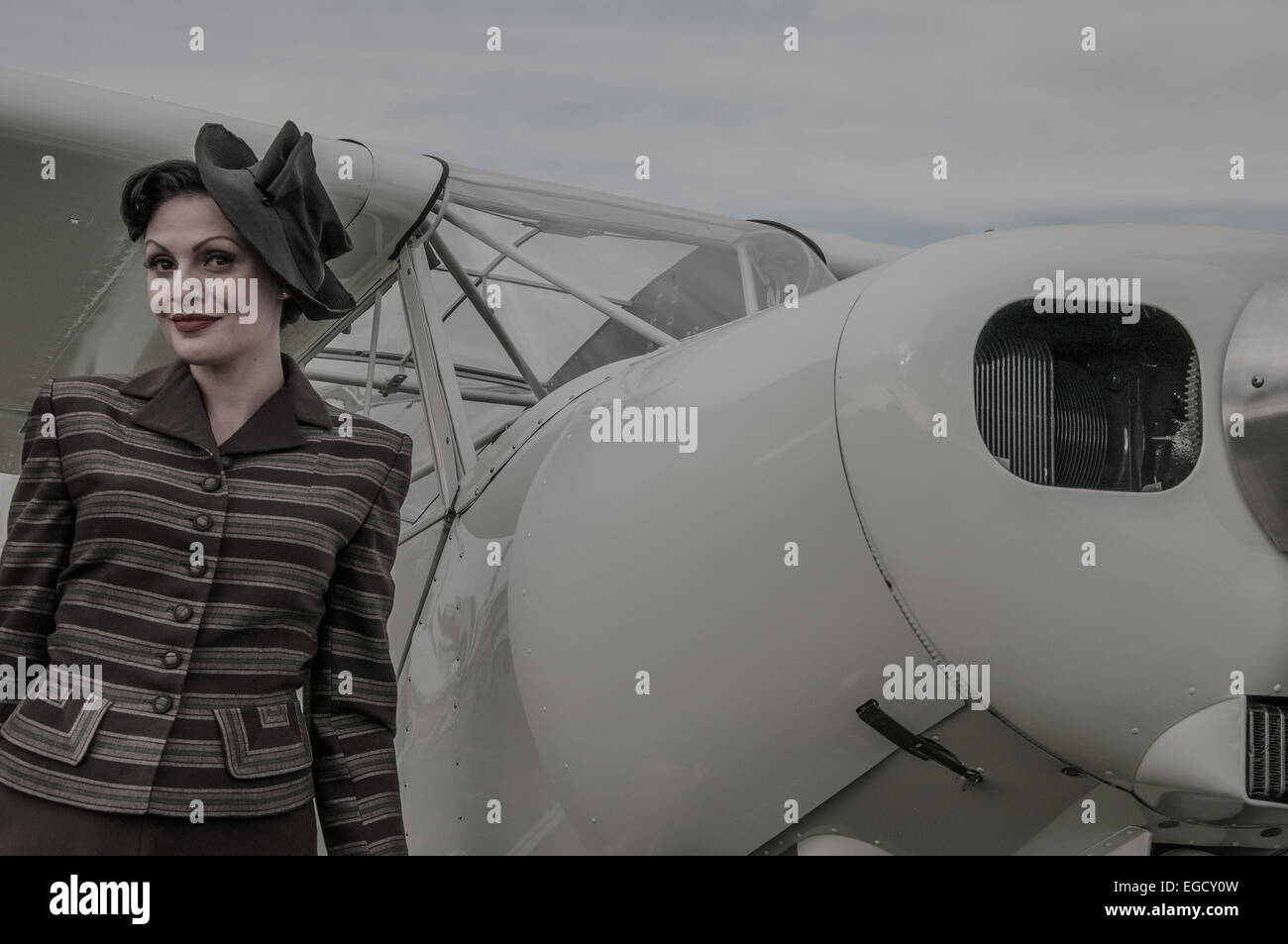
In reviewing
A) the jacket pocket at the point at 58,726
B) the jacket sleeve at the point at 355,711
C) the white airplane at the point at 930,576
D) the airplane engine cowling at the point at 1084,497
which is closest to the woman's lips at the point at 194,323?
the jacket sleeve at the point at 355,711

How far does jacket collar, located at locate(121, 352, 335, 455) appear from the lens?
169 cm

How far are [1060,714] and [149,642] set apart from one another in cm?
127

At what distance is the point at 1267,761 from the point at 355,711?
50.4 inches

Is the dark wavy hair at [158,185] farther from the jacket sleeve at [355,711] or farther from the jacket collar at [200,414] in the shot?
the jacket sleeve at [355,711]

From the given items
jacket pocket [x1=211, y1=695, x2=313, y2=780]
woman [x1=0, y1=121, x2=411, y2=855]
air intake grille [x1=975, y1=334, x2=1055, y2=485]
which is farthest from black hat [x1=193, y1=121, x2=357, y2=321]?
air intake grille [x1=975, y1=334, x2=1055, y2=485]

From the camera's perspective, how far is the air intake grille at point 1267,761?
6.09ft

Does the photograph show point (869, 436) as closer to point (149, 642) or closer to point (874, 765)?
point (874, 765)

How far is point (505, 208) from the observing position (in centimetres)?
398

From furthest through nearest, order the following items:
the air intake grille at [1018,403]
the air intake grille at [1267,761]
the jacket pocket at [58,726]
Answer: the air intake grille at [1018,403] → the air intake grille at [1267,761] → the jacket pocket at [58,726]

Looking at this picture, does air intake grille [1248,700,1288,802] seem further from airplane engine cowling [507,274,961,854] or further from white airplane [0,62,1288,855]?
airplane engine cowling [507,274,961,854]

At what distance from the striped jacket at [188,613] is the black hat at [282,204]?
17 centimetres
